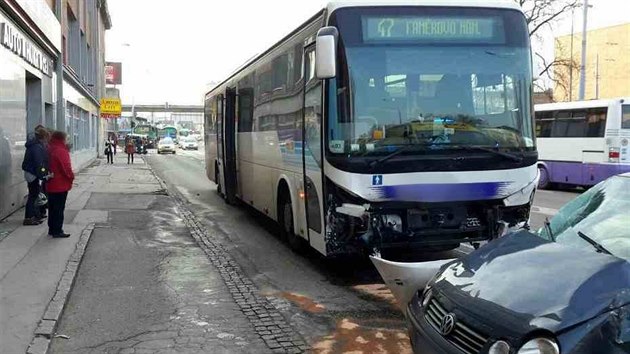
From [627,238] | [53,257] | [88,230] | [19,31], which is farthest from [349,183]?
[19,31]

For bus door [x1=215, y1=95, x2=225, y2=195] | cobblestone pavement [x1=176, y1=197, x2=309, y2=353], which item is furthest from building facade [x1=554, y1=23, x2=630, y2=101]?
cobblestone pavement [x1=176, y1=197, x2=309, y2=353]

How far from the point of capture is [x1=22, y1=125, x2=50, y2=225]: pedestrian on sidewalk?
Result: 10.3 meters

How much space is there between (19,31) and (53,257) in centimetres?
653

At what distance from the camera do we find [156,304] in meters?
6.36

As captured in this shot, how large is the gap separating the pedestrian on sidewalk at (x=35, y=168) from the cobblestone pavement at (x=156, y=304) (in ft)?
4.62

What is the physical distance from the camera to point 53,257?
8.12m

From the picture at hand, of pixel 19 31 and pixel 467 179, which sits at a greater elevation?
pixel 19 31

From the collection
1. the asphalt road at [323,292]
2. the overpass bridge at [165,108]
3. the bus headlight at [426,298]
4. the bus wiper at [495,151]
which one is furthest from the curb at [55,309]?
the overpass bridge at [165,108]

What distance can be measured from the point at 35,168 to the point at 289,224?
4.77 metres

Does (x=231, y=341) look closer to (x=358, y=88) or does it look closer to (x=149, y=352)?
(x=149, y=352)

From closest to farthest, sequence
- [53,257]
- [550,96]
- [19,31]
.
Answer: [53,257], [19,31], [550,96]

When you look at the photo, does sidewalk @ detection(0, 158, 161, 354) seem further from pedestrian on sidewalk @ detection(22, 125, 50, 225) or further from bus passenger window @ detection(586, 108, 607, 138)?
bus passenger window @ detection(586, 108, 607, 138)

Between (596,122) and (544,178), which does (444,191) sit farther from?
(544,178)

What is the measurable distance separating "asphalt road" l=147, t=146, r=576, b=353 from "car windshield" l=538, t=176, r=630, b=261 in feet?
5.42
